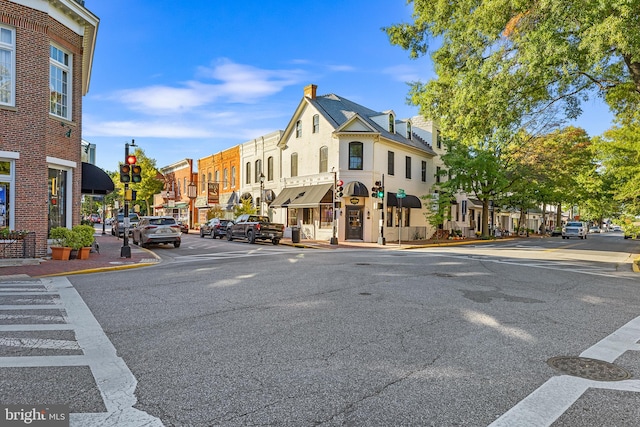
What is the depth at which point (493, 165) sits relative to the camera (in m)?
32.5

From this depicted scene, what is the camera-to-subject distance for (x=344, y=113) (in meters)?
31.2

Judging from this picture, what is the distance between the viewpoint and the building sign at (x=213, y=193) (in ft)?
140

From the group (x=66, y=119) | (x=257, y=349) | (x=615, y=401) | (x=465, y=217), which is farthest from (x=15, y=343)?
(x=465, y=217)

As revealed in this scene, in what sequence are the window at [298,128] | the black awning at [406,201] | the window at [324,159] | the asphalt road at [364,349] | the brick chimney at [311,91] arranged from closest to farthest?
the asphalt road at [364,349] < the window at [324,159] < the black awning at [406,201] < the brick chimney at [311,91] < the window at [298,128]

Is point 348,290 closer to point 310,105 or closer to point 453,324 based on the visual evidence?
point 453,324

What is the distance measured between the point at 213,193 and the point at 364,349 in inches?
1563

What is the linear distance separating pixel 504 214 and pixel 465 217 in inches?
806

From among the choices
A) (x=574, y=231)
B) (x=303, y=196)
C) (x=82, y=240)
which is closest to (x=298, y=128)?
(x=303, y=196)

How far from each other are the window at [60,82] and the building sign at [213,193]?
89.6 ft

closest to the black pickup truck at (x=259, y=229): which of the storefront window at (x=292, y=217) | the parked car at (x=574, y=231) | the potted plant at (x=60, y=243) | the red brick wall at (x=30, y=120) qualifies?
the storefront window at (x=292, y=217)

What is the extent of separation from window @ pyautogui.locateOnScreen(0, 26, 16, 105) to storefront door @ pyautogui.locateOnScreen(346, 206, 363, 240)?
20067 mm

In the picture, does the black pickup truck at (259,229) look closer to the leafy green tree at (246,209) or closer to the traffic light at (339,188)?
the traffic light at (339,188)

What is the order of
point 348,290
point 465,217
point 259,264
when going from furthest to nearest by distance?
point 465,217 < point 259,264 < point 348,290

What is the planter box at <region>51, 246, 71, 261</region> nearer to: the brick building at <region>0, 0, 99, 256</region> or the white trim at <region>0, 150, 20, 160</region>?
the brick building at <region>0, 0, 99, 256</region>
